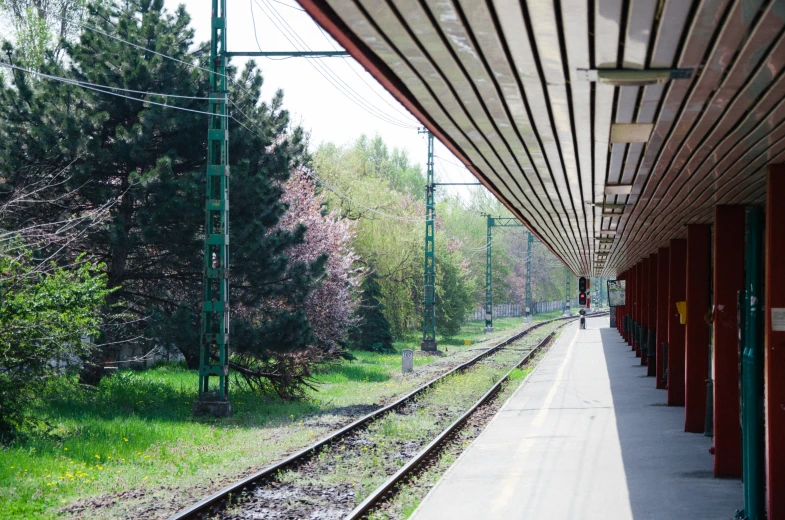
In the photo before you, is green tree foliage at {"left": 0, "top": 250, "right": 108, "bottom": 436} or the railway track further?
green tree foliage at {"left": 0, "top": 250, "right": 108, "bottom": 436}

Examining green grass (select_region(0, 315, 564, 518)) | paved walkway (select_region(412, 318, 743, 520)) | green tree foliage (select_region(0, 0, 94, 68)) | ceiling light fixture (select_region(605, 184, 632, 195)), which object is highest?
green tree foliage (select_region(0, 0, 94, 68))

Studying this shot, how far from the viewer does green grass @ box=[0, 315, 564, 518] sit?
10.3 meters

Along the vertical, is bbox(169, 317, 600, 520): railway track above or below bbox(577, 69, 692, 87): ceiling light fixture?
below

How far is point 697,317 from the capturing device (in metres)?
12.9

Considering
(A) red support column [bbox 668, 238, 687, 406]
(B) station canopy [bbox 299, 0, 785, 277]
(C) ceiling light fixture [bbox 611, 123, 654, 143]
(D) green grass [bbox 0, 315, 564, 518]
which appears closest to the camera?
(B) station canopy [bbox 299, 0, 785, 277]

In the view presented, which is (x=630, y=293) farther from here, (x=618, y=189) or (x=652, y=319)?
(x=618, y=189)

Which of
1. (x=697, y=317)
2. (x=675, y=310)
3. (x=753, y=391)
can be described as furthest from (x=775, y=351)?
(x=675, y=310)

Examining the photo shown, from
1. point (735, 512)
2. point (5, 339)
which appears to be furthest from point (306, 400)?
point (735, 512)

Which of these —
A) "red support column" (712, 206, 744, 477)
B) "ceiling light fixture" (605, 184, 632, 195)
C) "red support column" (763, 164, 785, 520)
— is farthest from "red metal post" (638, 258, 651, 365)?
"red support column" (763, 164, 785, 520)

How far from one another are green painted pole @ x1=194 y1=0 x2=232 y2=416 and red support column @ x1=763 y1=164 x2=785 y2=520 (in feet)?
37.4

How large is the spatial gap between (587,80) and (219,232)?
1335 cm

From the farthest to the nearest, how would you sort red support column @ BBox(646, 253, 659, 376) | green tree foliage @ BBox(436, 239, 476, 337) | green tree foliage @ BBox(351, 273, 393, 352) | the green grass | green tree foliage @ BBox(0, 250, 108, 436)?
green tree foliage @ BBox(436, 239, 476, 337), green tree foliage @ BBox(351, 273, 393, 352), red support column @ BBox(646, 253, 659, 376), green tree foliage @ BBox(0, 250, 108, 436), the green grass

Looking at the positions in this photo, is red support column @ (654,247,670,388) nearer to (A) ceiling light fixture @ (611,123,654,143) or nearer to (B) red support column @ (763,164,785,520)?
(B) red support column @ (763,164,785,520)

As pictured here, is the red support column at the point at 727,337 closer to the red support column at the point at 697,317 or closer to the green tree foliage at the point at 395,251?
the red support column at the point at 697,317
